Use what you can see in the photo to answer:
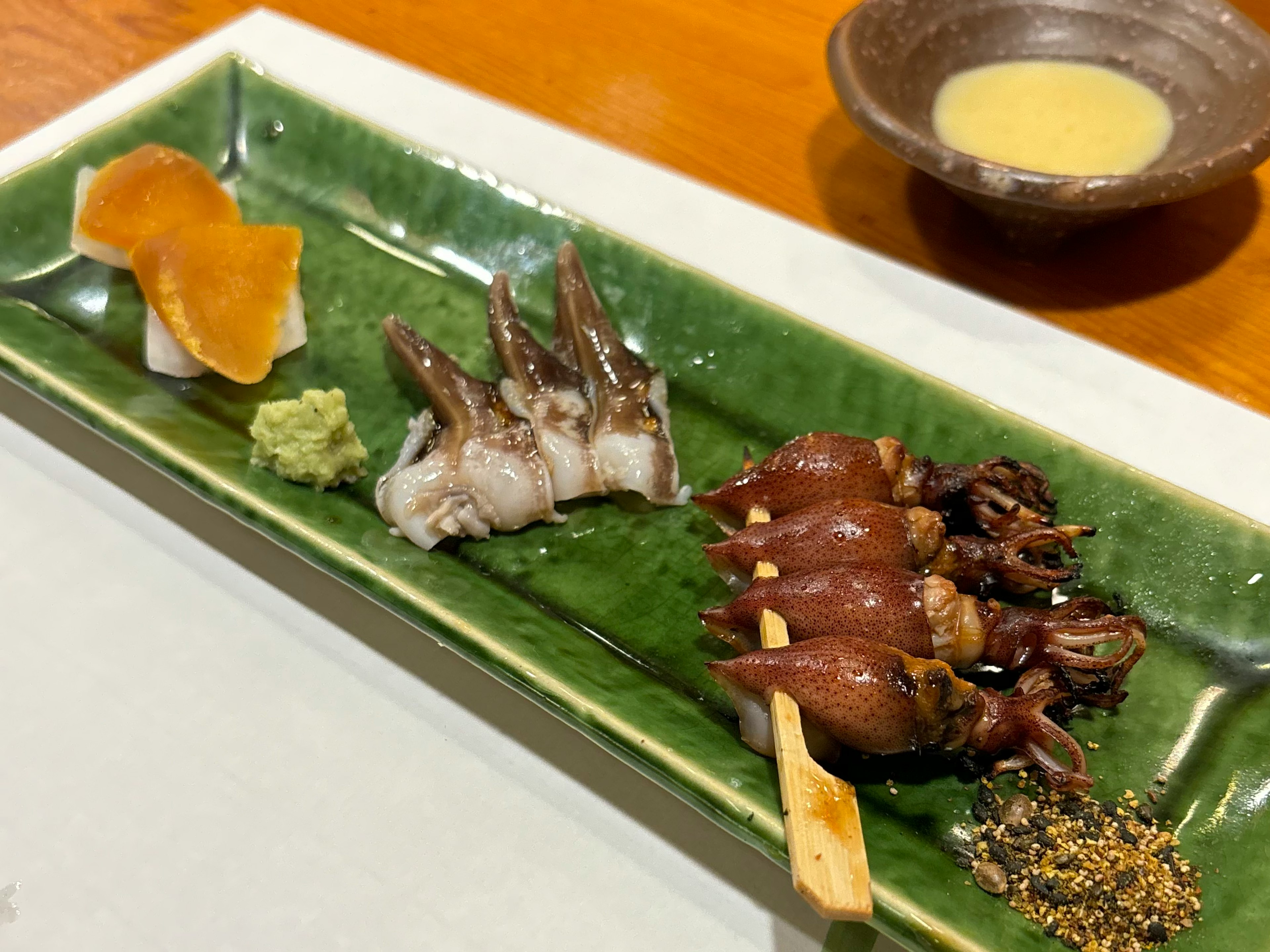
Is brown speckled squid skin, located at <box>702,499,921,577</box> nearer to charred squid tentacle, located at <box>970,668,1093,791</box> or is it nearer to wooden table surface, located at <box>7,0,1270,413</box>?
charred squid tentacle, located at <box>970,668,1093,791</box>


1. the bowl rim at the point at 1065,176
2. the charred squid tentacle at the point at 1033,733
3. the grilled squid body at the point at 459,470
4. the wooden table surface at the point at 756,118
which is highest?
the bowl rim at the point at 1065,176

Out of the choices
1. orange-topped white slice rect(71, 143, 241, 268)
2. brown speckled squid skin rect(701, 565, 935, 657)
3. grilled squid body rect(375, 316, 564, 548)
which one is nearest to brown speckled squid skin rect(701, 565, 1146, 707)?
brown speckled squid skin rect(701, 565, 935, 657)

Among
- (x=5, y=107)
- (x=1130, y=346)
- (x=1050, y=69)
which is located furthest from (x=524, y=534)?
(x=5, y=107)

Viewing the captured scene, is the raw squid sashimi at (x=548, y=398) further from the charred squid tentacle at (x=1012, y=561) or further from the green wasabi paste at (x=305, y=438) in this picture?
the charred squid tentacle at (x=1012, y=561)

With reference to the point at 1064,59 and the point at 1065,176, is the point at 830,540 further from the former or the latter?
the point at 1064,59

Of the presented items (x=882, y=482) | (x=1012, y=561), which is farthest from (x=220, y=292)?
(x=1012, y=561)

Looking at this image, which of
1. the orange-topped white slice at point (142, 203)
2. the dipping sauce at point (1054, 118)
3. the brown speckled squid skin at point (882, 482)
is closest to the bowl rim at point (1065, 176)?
the dipping sauce at point (1054, 118)
